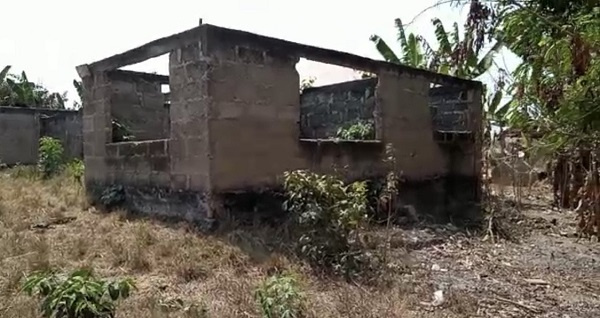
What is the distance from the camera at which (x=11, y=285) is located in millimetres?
3799

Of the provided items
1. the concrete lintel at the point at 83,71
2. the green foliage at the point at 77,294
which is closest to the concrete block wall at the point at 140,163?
the concrete lintel at the point at 83,71

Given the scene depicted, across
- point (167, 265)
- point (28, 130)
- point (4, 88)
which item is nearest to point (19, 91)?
point (4, 88)

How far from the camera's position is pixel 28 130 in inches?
575

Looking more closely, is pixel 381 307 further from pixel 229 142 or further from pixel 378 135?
pixel 378 135

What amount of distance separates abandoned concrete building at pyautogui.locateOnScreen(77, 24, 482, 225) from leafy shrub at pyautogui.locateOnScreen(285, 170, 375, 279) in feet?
3.96

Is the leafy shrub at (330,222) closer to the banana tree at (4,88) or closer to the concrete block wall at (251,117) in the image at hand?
the concrete block wall at (251,117)

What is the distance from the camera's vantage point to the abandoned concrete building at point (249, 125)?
5.75 meters

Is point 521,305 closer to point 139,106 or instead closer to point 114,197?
point 114,197

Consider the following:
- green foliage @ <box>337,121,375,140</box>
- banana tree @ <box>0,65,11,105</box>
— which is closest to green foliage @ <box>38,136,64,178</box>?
green foliage @ <box>337,121,375,140</box>

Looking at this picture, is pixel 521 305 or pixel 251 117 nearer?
pixel 521 305

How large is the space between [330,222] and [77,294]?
2272mm

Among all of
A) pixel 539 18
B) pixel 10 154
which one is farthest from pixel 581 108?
pixel 10 154

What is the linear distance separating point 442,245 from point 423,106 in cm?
258

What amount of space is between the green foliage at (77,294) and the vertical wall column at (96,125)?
4664 millimetres
